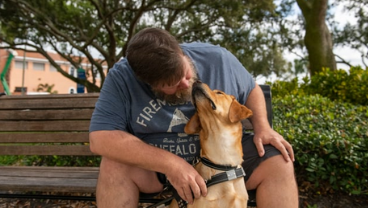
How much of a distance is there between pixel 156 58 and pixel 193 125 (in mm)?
478

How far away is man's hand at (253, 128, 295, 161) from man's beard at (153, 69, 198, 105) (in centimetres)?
51

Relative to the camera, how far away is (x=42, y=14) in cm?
1327

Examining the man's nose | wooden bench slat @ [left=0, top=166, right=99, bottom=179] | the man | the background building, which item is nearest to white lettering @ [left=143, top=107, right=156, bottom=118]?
the man

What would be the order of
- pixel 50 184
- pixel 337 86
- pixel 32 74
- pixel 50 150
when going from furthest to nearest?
1. pixel 32 74
2. pixel 337 86
3. pixel 50 150
4. pixel 50 184

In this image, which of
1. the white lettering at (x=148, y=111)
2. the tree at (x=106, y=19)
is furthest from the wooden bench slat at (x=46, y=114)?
the tree at (x=106, y=19)

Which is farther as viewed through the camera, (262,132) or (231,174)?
(262,132)

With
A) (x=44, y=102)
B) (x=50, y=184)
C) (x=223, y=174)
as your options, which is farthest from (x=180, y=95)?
(x=44, y=102)

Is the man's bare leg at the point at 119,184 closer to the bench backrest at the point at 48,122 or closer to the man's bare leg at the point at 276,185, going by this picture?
the man's bare leg at the point at 276,185

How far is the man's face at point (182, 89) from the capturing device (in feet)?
7.10

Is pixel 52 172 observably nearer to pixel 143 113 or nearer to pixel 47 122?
pixel 47 122

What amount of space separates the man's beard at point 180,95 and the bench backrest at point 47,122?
1.44 meters

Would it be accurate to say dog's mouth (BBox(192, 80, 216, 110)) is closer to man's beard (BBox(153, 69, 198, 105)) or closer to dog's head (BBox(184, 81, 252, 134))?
dog's head (BBox(184, 81, 252, 134))

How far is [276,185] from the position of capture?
2002mm

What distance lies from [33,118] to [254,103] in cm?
239
